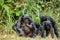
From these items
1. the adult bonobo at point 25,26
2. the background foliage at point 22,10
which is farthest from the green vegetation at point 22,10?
the adult bonobo at point 25,26

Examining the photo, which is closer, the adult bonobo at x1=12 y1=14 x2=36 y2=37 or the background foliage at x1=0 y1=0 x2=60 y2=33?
the adult bonobo at x1=12 y1=14 x2=36 y2=37

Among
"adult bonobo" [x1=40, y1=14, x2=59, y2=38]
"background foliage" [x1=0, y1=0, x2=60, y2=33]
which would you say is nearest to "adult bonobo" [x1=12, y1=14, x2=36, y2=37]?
"adult bonobo" [x1=40, y1=14, x2=59, y2=38]

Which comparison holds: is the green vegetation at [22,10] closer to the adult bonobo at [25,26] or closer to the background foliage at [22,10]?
the background foliage at [22,10]

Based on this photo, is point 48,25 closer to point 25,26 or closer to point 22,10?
point 25,26

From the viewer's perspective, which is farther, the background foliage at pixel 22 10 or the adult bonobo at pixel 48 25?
the background foliage at pixel 22 10

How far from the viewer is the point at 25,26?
22.0 ft

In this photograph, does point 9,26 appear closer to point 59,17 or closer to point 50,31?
point 50,31

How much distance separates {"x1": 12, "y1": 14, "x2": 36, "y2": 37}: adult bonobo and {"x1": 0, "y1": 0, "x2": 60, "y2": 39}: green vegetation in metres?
0.43

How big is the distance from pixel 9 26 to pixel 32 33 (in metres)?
0.86

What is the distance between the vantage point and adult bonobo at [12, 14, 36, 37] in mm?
6621

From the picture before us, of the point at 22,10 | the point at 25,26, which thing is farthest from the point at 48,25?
the point at 22,10

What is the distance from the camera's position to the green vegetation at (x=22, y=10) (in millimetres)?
7621

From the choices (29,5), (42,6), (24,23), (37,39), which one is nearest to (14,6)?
(29,5)

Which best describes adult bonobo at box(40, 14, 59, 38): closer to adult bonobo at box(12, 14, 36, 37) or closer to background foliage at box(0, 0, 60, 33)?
adult bonobo at box(12, 14, 36, 37)
